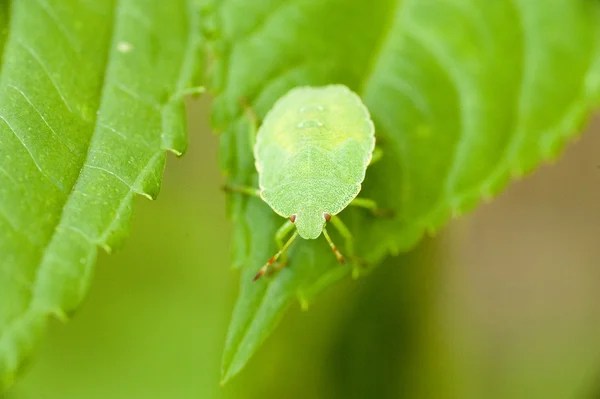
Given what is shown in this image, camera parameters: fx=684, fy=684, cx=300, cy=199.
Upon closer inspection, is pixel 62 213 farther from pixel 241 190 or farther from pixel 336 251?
pixel 336 251

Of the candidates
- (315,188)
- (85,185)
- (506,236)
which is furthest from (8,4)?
(506,236)

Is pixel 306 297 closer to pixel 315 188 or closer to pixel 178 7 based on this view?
pixel 315 188

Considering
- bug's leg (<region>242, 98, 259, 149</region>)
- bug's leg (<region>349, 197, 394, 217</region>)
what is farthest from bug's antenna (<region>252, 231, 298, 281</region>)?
bug's leg (<region>242, 98, 259, 149</region>)

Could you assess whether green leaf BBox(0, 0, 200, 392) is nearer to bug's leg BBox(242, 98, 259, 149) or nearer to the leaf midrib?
the leaf midrib

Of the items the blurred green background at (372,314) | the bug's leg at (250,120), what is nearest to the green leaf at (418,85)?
the bug's leg at (250,120)

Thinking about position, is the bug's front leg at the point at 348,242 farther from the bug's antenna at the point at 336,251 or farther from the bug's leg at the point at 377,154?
the bug's leg at the point at 377,154
